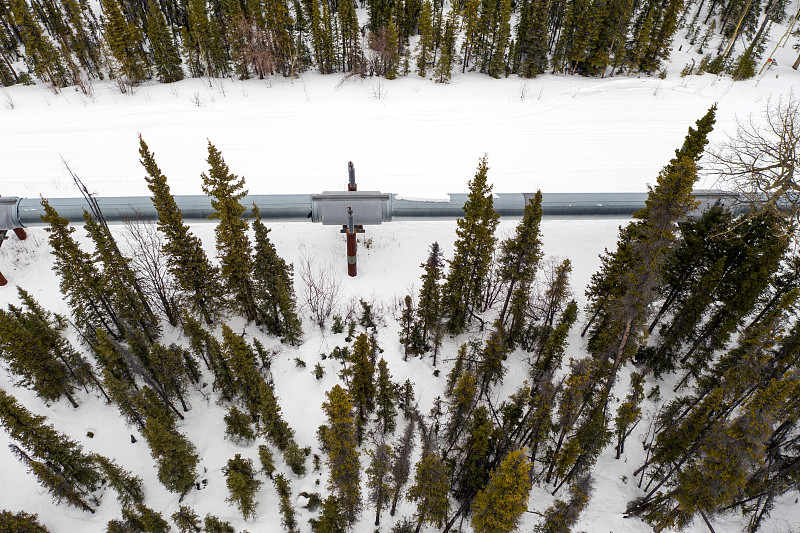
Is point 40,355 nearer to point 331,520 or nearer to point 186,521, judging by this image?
point 186,521

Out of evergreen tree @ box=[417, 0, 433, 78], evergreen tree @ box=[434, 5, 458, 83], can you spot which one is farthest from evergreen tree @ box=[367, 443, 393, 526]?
evergreen tree @ box=[417, 0, 433, 78]

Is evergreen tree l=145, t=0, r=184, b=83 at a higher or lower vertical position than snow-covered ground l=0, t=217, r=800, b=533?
higher

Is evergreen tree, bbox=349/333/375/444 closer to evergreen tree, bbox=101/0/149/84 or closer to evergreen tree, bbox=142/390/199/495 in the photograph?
evergreen tree, bbox=142/390/199/495

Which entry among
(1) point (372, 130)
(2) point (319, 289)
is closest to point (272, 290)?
(2) point (319, 289)

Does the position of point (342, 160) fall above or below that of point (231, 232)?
below

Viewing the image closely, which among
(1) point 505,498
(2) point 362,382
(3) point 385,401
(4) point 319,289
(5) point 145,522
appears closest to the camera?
(1) point 505,498

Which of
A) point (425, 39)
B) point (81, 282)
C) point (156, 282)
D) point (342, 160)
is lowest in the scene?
point (156, 282)

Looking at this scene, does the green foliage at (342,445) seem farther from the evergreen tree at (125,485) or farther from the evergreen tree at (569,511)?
the evergreen tree at (125,485)
